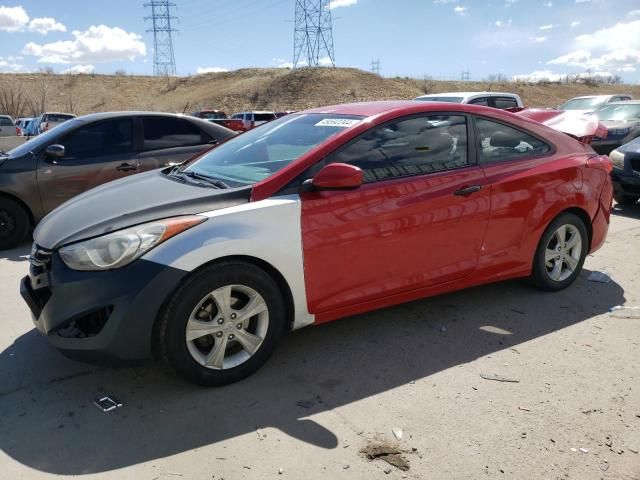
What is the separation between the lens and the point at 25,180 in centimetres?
628

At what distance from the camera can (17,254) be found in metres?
6.12

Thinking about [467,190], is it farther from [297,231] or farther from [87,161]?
[87,161]

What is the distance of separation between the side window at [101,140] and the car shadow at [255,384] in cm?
337

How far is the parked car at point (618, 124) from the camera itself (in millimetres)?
12391

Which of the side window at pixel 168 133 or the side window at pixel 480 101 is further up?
the side window at pixel 480 101

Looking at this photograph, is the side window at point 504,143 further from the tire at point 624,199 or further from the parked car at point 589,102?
the parked car at point 589,102

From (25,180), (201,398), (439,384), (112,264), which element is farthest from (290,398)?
(25,180)

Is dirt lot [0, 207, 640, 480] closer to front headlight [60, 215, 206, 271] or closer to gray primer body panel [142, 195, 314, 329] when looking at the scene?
gray primer body panel [142, 195, 314, 329]

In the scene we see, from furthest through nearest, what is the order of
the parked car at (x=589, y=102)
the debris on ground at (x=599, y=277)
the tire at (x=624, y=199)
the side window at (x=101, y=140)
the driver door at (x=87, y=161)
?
the parked car at (x=589, y=102), the tire at (x=624, y=199), the side window at (x=101, y=140), the driver door at (x=87, y=161), the debris on ground at (x=599, y=277)

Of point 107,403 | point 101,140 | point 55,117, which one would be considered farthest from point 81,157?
point 55,117

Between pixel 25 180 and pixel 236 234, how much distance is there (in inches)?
176

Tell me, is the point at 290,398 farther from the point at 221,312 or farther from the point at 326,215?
the point at 326,215

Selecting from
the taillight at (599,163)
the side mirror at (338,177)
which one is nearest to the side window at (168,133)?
the side mirror at (338,177)

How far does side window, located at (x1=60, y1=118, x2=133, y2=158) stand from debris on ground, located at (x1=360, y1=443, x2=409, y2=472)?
17.5 feet
